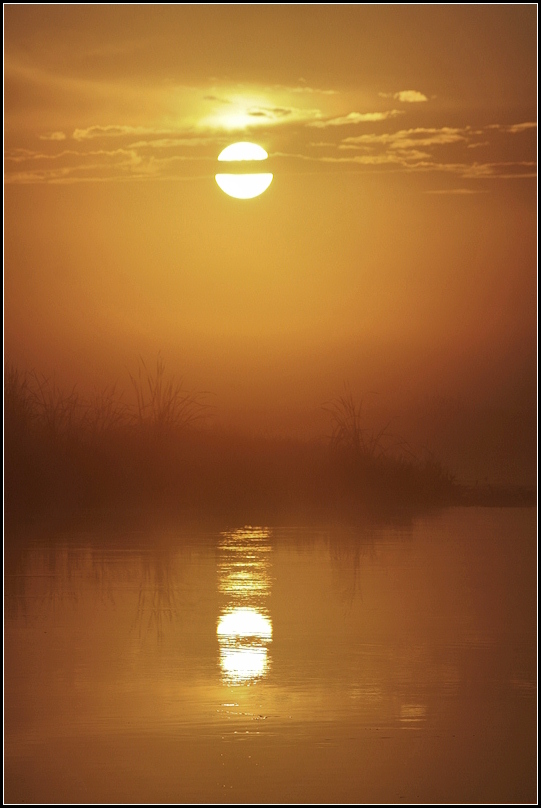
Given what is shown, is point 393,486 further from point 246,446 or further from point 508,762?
point 508,762

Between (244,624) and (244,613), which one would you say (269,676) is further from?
(244,613)

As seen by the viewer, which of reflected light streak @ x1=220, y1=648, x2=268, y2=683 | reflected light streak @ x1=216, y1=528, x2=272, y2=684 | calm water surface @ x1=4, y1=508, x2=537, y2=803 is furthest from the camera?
reflected light streak @ x1=216, y1=528, x2=272, y2=684

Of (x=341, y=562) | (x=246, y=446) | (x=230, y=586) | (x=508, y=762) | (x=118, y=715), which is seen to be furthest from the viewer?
(x=246, y=446)

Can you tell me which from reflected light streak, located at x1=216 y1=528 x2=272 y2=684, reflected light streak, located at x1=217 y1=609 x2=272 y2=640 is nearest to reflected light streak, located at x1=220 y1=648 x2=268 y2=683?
reflected light streak, located at x1=216 y1=528 x2=272 y2=684

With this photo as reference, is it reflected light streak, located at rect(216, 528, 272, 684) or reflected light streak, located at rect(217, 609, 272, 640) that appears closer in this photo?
reflected light streak, located at rect(216, 528, 272, 684)

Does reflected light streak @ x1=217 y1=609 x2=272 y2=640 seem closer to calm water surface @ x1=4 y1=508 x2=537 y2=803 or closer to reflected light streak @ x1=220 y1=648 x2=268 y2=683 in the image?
calm water surface @ x1=4 y1=508 x2=537 y2=803

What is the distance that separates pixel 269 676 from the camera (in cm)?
413

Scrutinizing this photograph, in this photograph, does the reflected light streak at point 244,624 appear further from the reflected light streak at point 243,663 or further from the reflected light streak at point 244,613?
the reflected light streak at point 243,663

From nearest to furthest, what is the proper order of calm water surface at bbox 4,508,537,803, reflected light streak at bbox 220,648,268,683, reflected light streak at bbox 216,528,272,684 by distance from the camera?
calm water surface at bbox 4,508,537,803 < reflected light streak at bbox 220,648,268,683 < reflected light streak at bbox 216,528,272,684

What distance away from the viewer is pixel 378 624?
507cm

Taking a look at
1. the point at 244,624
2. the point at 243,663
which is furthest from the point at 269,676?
the point at 244,624

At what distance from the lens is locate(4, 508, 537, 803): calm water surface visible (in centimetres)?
315

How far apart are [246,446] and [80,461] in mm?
2492

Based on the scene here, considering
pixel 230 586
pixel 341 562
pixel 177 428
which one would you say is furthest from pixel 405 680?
pixel 177 428
